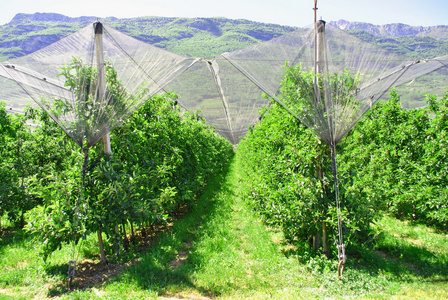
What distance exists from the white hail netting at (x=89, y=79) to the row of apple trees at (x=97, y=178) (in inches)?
28.2

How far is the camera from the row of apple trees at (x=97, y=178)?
3.71 meters

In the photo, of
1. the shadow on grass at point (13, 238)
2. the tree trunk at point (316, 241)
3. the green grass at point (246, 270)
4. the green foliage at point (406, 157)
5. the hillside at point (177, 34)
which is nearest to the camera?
the green grass at point (246, 270)

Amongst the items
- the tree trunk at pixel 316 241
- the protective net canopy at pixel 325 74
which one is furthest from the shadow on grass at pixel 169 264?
the protective net canopy at pixel 325 74

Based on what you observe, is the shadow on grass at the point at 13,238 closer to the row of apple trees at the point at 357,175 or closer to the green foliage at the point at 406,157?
the row of apple trees at the point at 357,175

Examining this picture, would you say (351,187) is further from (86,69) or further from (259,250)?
(86,69)

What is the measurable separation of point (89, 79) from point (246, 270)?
143 inches

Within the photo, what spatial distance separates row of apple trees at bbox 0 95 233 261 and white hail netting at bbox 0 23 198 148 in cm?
72

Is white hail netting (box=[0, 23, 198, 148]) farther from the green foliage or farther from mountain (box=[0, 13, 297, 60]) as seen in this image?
mountain (box=[0, 13, 297, 60])

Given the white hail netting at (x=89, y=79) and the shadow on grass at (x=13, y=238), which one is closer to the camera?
the white hail netting at (x=89, y=79)

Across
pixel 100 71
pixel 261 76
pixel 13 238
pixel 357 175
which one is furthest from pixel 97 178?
pixel 357 175

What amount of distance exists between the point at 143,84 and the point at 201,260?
298cm

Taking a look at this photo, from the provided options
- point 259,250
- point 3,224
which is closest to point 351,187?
point 259,250

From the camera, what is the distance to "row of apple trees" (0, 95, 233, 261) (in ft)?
12.2

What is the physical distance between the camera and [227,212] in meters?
7.50
